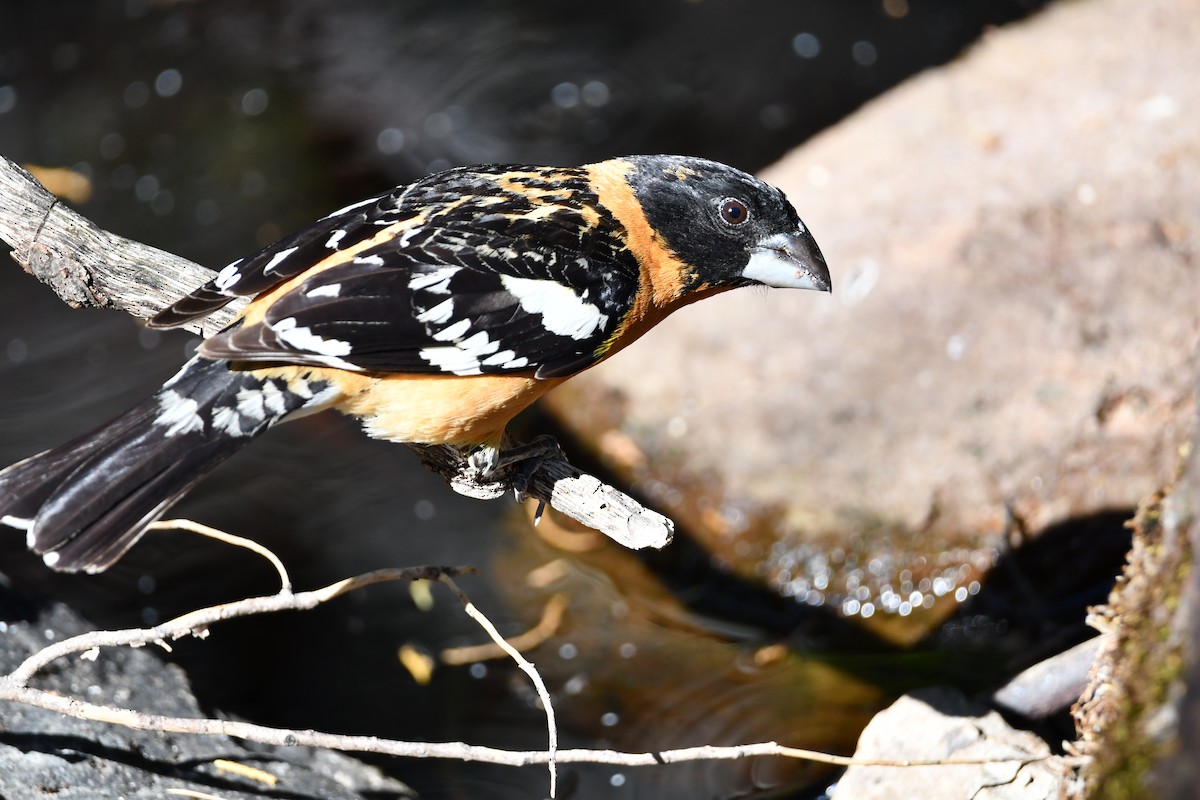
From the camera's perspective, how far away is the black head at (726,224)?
3.79 m

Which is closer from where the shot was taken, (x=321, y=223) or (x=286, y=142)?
(x=321, y=223)

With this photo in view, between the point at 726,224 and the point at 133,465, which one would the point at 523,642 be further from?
the point at 133,465

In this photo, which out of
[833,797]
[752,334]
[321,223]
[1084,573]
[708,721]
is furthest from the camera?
[752,334]

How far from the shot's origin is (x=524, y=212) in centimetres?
362

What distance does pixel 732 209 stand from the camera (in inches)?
149

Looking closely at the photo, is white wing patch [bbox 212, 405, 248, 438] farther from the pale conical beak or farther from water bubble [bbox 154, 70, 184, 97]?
water bubble [bbox 154, 70, 184, 97]

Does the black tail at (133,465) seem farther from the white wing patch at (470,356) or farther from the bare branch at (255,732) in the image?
the white wing patch at (470,356)

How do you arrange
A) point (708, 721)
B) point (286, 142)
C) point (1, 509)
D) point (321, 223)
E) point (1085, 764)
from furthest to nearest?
point (286, 142) < point (708, 721) < point (321, 223) < point (1, 509) < point (1085, 764)

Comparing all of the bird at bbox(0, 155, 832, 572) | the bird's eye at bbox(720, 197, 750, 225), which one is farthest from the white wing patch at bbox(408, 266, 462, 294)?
the bird's eye at bbox(720, 197, 750, 225)

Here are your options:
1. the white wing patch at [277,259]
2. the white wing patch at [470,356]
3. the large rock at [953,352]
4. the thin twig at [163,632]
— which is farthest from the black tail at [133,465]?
the large rock at [953,352]

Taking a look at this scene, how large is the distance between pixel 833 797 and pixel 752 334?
8.10 ft

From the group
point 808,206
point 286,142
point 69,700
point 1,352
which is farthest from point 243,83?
point 69,700

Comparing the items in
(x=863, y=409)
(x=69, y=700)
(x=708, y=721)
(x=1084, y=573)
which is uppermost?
(x=69, y=700)

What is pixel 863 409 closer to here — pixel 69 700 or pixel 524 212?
pixel 524 212
